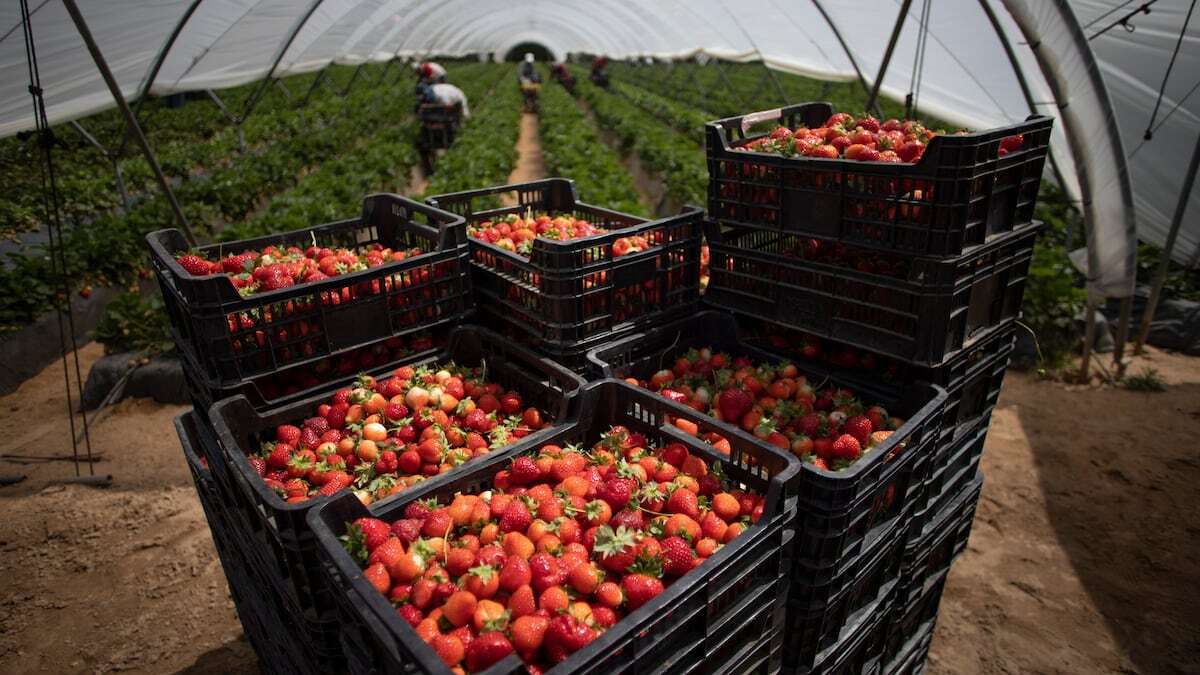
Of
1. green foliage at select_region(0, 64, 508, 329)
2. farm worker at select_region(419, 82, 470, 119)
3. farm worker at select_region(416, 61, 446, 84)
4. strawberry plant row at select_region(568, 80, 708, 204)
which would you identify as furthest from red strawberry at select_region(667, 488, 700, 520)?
farm worker at select_region(416, 61, 446, 84)

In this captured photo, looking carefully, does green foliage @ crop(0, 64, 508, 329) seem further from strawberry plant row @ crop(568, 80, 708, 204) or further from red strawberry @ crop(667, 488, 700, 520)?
→ red strawberry @ crop(667, 488, 700, 520)

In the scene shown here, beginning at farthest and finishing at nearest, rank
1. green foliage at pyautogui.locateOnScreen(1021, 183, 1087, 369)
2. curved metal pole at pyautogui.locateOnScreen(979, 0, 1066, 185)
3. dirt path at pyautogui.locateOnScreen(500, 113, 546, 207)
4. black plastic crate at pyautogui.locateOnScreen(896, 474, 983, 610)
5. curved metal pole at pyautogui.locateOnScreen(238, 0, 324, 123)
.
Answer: dirt path at pyautogui.locateOnScreen(500, 113, 546, 207)
curved metal pole at pyautogui.locateOnScreen(238, 0, 324, 123)
green foliage at pyautogui.locateOnScreen(1021, 183, 1087, 369)
curved metal pole at pyautogui.locateOnScreen(979, 0, 1066, 185)
black plastic crate at pyautogui.locateOnScreen(896, 474, 983, 610)

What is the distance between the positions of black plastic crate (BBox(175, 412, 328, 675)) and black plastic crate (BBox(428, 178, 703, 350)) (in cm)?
142

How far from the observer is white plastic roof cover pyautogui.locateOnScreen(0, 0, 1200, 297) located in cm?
528

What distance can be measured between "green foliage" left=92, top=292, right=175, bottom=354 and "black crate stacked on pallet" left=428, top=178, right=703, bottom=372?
5.03 m

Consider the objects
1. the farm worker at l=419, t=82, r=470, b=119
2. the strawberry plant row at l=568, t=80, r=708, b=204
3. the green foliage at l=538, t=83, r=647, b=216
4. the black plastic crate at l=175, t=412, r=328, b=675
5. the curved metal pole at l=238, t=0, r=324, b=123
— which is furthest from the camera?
the farm worker at l=419, t=82, r=470, b=119

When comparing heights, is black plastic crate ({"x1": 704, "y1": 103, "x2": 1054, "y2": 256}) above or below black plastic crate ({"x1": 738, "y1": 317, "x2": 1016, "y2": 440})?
above

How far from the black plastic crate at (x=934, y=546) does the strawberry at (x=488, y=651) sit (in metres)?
1.83

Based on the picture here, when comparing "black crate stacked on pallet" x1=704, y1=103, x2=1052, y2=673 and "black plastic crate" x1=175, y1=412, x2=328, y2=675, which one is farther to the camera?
"black crate stacked on pallet" x1=704, y1=103, x2=1052, y2=673

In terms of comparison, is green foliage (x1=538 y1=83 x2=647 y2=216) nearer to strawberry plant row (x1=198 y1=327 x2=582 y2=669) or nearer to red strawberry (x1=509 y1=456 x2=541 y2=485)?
strawberry plant row (x1=198 y1=327 x2=582 y2=669)

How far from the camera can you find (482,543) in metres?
2.09

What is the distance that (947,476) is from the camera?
9.87 ft

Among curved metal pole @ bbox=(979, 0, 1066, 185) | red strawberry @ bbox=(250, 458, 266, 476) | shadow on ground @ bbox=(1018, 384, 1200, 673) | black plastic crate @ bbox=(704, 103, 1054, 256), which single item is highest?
curved metal pole @ bbox=(979, 0, 1066, 185)

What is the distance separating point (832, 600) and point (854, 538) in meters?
0.22
